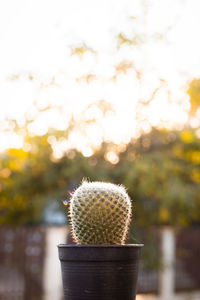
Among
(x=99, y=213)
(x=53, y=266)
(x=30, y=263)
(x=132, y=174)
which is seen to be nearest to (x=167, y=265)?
(x=132, y=174)

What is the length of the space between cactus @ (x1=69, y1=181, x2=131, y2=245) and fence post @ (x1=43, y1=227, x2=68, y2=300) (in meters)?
7.33

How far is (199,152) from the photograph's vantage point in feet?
36.3

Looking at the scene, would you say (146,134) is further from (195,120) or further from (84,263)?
(84,263)

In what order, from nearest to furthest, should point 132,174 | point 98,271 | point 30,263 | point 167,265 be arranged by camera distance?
point 98,271, point 30,263, point 132,174, point 167,265

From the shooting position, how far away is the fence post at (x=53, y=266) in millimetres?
9141

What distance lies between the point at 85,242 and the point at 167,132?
9.12 metres

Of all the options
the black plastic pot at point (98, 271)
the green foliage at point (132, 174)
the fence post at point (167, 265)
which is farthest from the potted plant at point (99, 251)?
the fence post at point (167, 265)

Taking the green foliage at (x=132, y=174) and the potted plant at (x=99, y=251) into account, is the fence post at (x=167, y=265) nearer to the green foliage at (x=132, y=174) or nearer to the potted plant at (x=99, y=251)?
the green foliage at (x=132, y=174)

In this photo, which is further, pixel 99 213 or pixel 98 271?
pixel 99 213

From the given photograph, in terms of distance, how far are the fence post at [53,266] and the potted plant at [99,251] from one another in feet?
24.0

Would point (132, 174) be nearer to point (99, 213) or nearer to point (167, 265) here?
point (167, 265)

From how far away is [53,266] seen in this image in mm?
9344

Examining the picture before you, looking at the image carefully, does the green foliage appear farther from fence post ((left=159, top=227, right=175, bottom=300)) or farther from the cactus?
the cactus

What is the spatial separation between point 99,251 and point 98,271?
97 mm
